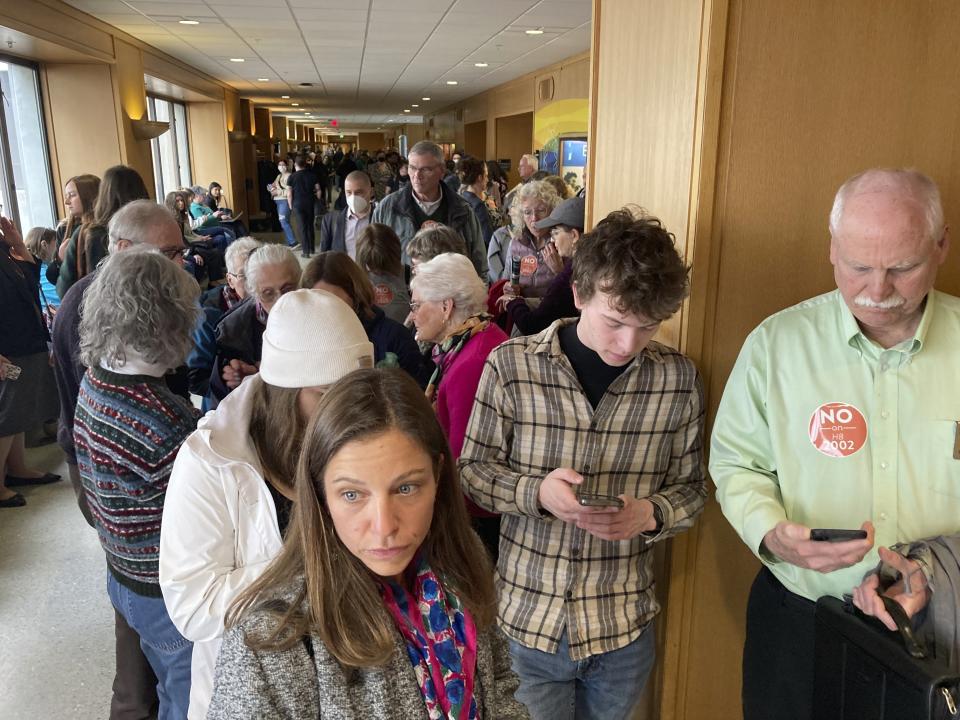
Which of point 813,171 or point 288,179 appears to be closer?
point 813,171

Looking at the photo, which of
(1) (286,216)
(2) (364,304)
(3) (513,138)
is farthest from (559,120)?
(2) (364,304)

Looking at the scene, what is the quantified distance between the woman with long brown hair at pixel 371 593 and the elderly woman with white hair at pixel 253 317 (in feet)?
5.85

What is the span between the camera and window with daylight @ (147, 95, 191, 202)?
12.4m

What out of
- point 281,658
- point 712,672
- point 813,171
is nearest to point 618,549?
point 712,672

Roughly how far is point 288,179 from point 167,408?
11144 millimetres

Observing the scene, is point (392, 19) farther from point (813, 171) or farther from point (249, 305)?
point (813, 171)

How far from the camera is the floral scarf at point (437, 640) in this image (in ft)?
3.61

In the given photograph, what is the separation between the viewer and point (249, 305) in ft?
9.82

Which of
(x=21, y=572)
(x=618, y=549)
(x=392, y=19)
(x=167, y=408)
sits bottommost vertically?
(x=21, y=572)

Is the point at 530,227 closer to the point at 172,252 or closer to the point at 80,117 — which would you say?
the point at 172,252

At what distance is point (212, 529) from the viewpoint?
143cm

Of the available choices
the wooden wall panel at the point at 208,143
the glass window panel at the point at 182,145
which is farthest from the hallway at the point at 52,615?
the wooden wall panel at the point at 208,143

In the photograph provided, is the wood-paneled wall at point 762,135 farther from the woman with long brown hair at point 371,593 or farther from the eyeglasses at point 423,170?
the eyeglasses at point 423,170

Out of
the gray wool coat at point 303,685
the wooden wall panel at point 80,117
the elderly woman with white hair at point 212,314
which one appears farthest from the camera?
the wooden wall panel at point 80,117
